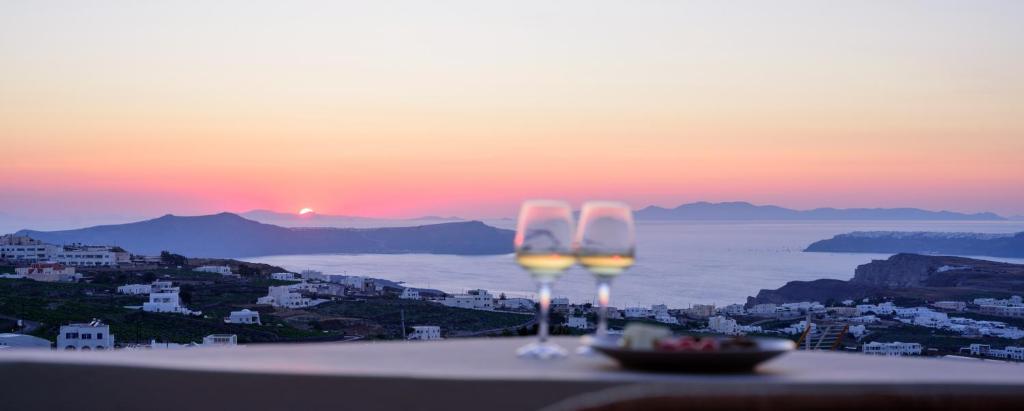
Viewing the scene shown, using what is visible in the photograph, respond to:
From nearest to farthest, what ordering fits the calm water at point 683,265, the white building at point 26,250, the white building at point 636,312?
the white building at point 636,312 < the calm water at point 683,265 < the white building at point 26,250

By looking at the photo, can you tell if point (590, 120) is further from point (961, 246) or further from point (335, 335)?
point (961, 246)

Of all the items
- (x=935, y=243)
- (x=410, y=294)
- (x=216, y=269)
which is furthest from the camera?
(x=935, y=243)

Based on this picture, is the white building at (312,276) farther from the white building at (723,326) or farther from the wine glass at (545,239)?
the wine glass at (545,239)

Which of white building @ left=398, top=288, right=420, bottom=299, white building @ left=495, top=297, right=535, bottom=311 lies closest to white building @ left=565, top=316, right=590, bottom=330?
white building @ left=495, top=297, right=535, bottom=311

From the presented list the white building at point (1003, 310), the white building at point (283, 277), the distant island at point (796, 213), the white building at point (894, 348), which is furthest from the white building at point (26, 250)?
the white building at point (1003, 310)

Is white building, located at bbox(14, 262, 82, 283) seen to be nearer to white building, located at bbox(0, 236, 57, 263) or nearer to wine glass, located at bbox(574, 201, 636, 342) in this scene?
white building, located at bbox(0, 236, 57, 263)

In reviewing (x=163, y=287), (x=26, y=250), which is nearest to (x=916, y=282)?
(x=163, y=287)

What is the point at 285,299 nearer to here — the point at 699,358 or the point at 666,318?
the point at 666,318
